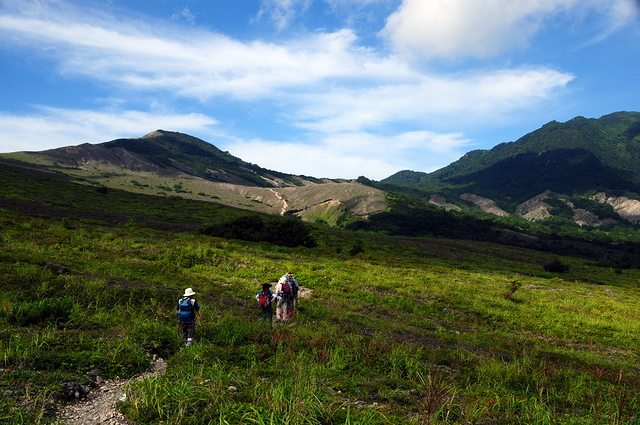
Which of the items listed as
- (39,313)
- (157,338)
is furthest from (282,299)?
(39,313)

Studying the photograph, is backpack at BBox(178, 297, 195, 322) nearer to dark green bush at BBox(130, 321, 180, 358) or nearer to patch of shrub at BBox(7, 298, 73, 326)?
dark green bush at BBox(130, 321, 180, 358)

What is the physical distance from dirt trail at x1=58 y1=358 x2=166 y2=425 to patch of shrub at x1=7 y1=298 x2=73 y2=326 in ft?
20.2

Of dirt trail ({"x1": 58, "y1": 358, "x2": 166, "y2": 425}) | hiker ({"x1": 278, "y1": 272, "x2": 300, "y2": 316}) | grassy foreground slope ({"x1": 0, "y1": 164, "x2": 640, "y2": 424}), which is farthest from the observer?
hiker ({"x1": 278, "y1": 272, "x2": 300, "y2": 316})

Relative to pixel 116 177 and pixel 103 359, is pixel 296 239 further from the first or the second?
pixel 116 177

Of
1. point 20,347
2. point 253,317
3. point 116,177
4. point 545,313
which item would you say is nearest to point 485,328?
point 545,313

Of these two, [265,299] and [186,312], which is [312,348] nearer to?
[186,312]

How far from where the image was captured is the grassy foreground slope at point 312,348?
8.64 metres

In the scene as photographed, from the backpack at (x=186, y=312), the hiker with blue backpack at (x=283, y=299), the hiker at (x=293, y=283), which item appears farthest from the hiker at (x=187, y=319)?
the hiker at (x=293, y=283)

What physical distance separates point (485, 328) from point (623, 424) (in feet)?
57.3

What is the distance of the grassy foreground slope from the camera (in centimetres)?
864

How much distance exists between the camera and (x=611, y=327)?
2841 centimetres

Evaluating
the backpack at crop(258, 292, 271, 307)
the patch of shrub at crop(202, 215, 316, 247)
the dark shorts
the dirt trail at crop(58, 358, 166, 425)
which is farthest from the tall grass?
the patch of shrub at crop(202, 215, 316, 247)

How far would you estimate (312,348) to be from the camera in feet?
45.4

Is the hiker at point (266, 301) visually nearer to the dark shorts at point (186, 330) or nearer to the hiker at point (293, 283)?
the hiker at point (293, 283)
